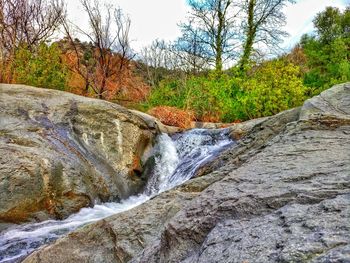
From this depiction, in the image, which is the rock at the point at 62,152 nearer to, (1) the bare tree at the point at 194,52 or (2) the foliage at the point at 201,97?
(2) the foliage at the point at 201,97

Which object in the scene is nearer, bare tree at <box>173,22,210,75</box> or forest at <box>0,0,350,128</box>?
forest at <box>0,0,350,128</box>

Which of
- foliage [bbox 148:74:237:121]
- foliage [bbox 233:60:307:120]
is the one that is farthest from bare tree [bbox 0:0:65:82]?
foliage [bbox 233:60:307:120]

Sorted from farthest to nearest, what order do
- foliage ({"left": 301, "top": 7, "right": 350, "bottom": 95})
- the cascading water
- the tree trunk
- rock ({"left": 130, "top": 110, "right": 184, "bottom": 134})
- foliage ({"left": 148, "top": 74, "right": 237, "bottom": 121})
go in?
the tree trunk < foliage ({"left": 301, "top": 7, "right": 350, "bottom": 95}) < foliage ({"left": 148, "top": 74, "right": 237, "bottom": 121}) < rock ({"left": 130, "top": 110, "right": 184, "bottom": 134}) < the cascading water

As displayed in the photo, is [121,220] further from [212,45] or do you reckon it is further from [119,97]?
[212,45]

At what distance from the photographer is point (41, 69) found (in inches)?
404

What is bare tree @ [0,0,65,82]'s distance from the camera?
10.8 meters

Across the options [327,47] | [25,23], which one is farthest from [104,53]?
[327,47]

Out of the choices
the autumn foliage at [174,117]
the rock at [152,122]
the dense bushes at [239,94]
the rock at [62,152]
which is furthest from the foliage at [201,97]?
the rock at [62,152]

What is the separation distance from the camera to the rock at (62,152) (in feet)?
15.2

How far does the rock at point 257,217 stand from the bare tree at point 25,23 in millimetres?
8084

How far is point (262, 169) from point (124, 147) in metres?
4.58

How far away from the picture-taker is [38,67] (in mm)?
10195

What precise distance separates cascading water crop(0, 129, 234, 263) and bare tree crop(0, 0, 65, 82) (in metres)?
5.04

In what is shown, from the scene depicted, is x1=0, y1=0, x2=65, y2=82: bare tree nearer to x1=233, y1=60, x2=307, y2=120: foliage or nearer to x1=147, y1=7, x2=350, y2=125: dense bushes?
x1=147, y1=7, x2=350, y2=125: dense bushes
